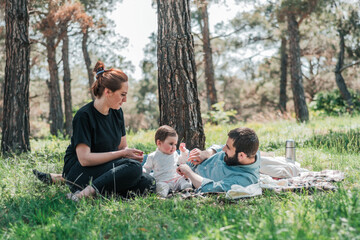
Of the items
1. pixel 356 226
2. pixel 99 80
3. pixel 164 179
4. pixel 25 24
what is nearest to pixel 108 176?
pixel 164 179

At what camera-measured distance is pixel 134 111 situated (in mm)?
30562

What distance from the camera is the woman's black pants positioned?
296cm

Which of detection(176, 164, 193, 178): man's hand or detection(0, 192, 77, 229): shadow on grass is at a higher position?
detection(176, 164, 193, 178): man's hand

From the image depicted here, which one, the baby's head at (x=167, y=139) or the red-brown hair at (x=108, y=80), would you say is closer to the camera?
the red-brown hair at (x=108, y=80)

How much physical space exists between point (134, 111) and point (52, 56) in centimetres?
1829

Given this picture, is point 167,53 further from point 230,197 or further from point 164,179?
point 230,197

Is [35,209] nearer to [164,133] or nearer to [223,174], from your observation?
[164,133]

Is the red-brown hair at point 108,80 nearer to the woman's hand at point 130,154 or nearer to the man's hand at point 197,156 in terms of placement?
the woman's hand at point 130,154

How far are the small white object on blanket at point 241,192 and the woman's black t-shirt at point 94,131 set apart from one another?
4.21ft

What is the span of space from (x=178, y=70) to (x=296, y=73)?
8.05 metres

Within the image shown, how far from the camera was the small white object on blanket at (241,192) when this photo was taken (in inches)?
114

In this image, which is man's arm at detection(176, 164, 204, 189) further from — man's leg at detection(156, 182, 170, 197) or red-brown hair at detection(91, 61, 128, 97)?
red-brown hair at detection(91, 61, 128, 97)

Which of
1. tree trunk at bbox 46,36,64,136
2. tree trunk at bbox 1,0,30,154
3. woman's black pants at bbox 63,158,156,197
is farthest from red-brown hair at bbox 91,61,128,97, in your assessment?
tree trunk at bbox 46,36,64,136

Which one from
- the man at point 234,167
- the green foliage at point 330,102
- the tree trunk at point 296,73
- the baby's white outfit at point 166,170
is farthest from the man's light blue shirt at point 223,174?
the green foliage at point 330,102
